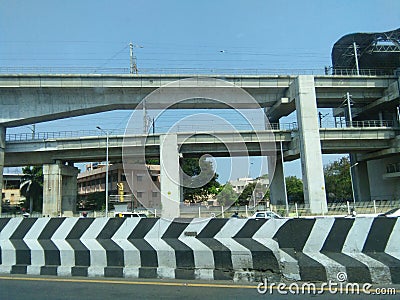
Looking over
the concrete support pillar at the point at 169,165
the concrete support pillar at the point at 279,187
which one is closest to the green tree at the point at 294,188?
the concrete support pillar at the point at 279,187

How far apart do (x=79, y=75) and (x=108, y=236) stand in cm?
2322

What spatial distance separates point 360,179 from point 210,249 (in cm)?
3831

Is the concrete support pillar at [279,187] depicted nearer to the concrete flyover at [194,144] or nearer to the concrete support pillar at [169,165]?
the concrete flyover at [194,144]

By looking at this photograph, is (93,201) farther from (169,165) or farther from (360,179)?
(360,179)

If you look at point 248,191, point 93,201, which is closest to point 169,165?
point 248,191

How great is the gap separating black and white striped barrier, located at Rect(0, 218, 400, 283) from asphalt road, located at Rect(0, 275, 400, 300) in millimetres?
317

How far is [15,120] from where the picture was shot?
25875 mm

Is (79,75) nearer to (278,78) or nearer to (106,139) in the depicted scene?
(106,139)

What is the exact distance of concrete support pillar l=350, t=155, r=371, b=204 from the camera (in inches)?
1506

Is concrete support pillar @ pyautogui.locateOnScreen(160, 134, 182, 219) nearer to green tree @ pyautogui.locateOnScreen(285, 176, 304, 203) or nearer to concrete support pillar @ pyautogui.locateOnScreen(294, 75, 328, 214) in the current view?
concrete support pillar @ pyautogui.locateOnScreen(294, 75, 328, 214)

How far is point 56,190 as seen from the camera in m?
29.9

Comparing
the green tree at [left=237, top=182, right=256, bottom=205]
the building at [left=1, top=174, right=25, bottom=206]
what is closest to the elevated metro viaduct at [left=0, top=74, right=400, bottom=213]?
the green tree at [left=237, top=182, right=256, bottom=205]

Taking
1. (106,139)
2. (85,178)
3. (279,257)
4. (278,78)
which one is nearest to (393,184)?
(278,78)

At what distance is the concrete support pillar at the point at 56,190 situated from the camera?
96.1 ft
